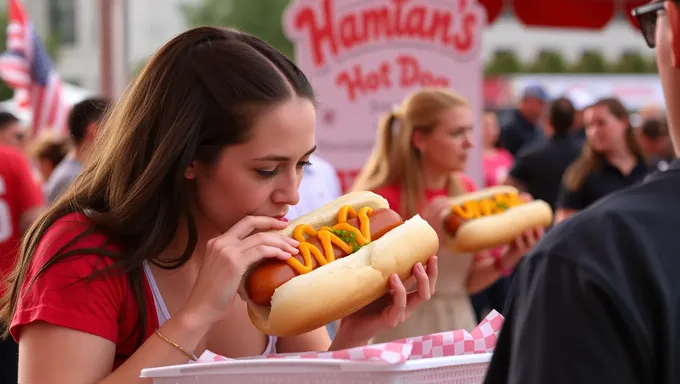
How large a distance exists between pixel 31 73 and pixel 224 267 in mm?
10006

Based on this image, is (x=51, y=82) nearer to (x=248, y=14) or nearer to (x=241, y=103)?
(x=241, y=103)

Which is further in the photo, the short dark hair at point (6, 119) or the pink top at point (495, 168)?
the pink top at point (495, 168)

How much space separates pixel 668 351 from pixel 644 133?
10.1 meters

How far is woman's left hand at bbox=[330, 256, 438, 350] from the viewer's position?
227 cm

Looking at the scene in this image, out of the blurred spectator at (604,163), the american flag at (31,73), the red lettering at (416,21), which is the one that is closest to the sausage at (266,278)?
the red lettering at (416,21)

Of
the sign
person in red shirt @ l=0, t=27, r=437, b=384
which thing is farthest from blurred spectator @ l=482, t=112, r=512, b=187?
person in red shirt @ l=0, t=27, r=437, b=384

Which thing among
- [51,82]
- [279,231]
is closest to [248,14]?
[51,82]

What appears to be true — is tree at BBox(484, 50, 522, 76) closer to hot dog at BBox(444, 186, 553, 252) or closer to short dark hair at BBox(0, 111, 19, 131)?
short dark hair at BBox(0, 111, 19, 131)

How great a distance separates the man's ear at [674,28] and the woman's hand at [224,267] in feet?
3.51

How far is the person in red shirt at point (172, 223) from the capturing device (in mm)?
1920

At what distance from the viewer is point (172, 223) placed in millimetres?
2150

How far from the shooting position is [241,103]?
211 cm

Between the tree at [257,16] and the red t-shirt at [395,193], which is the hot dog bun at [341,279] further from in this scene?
the tree at [257,16]

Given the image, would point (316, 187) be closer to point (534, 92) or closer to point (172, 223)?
point (172, 223)
